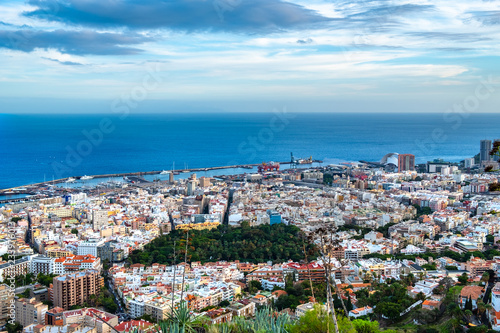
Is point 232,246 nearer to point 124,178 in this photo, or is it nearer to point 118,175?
point 124,178

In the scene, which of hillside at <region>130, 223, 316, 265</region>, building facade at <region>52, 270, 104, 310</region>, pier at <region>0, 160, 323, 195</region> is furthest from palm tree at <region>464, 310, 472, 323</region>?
pier at <region>0, 160, 323, 195</region>

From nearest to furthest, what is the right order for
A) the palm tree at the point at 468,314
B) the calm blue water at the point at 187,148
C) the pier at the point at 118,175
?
1. the palm tree at the point at 468,314
2. the pier at the point at 118,175
3. the calm blue water at the point at 187,148

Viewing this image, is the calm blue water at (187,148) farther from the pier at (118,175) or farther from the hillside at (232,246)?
the hillside at (232,246)

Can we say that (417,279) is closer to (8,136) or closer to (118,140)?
(118,140)

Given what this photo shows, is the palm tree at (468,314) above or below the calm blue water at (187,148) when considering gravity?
below

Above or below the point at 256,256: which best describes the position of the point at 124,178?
above

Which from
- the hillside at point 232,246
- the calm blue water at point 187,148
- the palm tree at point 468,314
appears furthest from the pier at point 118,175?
the palm tree at point 468,314

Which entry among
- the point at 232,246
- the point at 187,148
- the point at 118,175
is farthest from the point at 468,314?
the point at 187,148

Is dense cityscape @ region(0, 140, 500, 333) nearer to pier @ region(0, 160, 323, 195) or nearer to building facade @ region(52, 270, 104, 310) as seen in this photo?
building facade @ region(52, 270, 104, 310)
